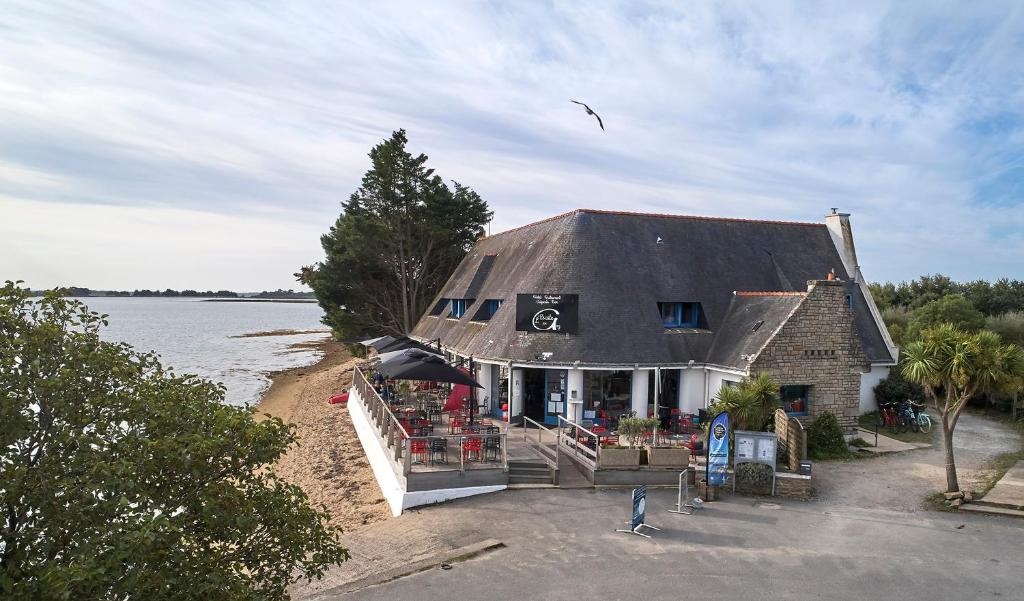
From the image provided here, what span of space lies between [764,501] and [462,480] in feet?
24.2

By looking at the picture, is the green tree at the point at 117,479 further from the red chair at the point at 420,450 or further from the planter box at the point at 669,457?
the planter box at the point at 669,457

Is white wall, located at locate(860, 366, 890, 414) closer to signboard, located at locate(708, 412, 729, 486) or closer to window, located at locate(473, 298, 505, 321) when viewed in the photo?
signboard, located at locate(708, 412, 729, 486)

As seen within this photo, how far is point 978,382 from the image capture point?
47.7 ft

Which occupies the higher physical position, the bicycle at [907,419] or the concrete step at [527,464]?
the bicycle at [907,419]

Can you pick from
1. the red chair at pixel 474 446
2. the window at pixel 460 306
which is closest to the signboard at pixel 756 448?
the red chair at pixel 474 446

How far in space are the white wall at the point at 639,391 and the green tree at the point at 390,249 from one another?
91.3 feet

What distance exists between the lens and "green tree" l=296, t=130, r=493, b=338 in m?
46.2

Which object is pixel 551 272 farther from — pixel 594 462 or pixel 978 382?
pixel 978 382

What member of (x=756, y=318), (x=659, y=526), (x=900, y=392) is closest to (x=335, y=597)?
(x=659, y=526)

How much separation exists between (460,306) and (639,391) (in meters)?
13.1

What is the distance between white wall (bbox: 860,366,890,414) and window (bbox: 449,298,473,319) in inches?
704

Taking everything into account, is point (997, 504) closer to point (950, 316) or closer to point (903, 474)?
point (903, 474)

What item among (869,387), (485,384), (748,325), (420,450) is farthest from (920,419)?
(420,450)

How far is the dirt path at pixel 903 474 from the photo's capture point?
50.5ft
